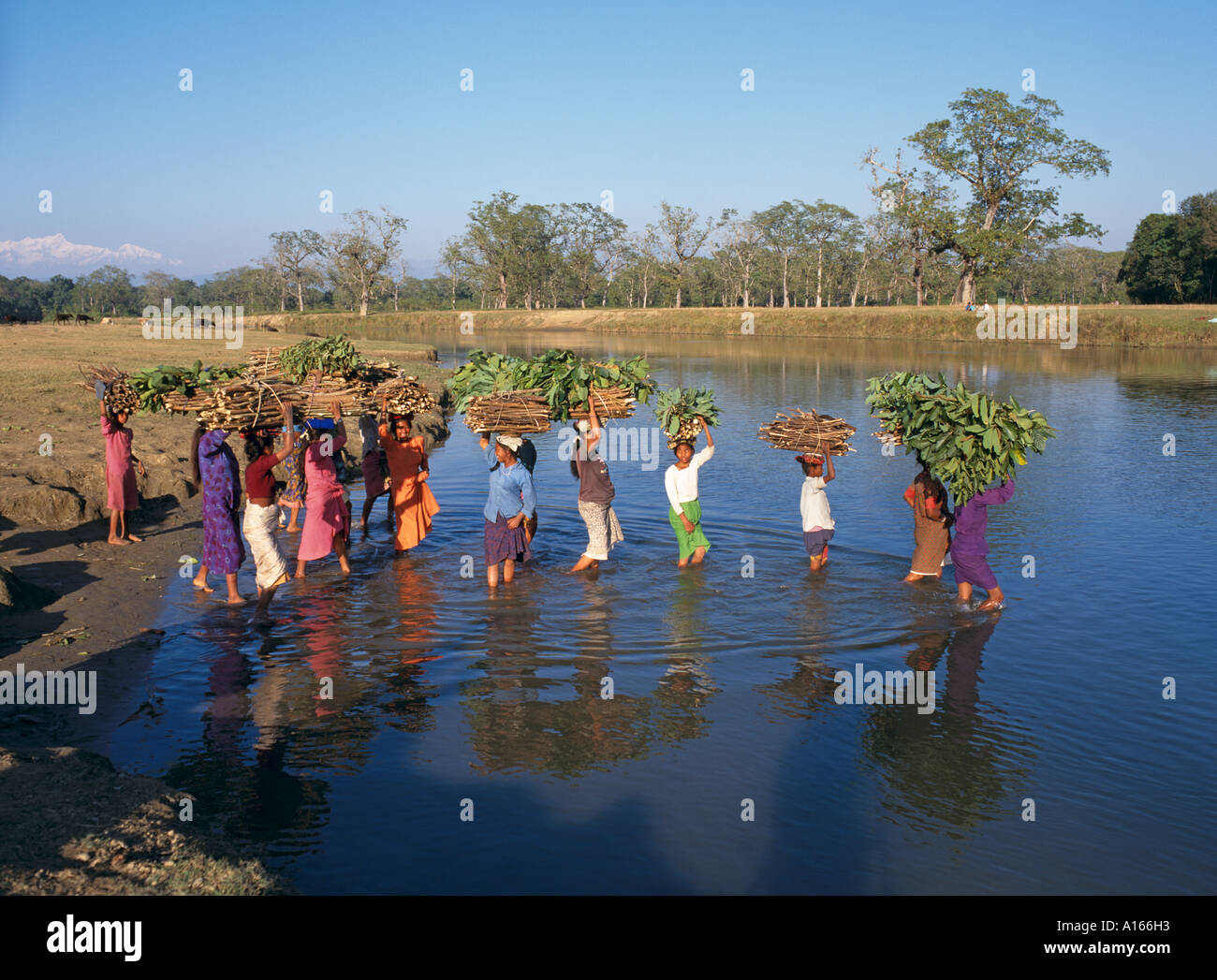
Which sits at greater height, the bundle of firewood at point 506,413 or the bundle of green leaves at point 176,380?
the bundle of green leaves at point 176,380

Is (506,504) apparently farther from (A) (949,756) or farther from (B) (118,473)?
(A) (949,756)

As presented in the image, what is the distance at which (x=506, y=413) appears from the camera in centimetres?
981

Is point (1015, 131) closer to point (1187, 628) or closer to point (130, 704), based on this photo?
point (1187, 628)

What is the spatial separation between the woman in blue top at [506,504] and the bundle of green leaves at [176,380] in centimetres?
282

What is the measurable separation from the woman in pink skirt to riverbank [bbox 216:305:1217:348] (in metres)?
44.4

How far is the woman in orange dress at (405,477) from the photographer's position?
1148 centimetres

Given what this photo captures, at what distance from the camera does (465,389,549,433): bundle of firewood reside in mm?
9773

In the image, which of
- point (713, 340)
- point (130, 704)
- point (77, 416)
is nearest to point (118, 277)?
point (713, 340)

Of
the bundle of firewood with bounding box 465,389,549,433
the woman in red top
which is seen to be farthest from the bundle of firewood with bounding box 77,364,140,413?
the bundle of firewood with bounding box 465,389,549,433

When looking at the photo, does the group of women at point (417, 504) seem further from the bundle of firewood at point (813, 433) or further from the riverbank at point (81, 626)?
the riverbank at point (81, 626)

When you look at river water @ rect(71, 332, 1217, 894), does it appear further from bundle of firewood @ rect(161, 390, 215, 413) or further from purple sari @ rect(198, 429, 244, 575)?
bundle of firewood @ rect(161, 390, 215, 413)

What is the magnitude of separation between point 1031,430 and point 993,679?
2453 millimetres

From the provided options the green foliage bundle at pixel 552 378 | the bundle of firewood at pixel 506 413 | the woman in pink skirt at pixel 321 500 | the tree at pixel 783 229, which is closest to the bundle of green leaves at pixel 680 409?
the green foliage bundle at pixel 552 378

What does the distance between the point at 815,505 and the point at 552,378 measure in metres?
3.11
